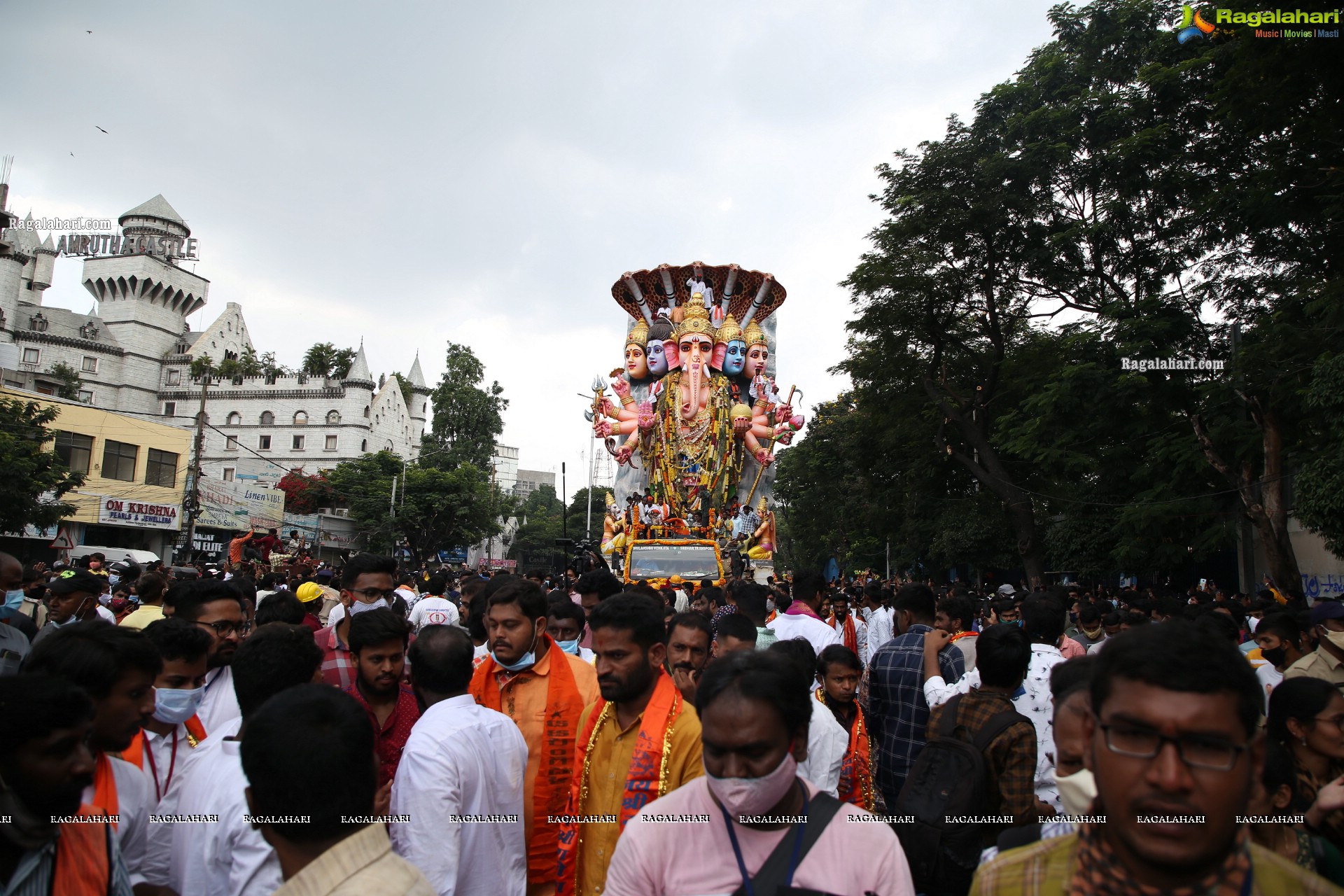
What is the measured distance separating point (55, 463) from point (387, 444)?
3705 centimetres

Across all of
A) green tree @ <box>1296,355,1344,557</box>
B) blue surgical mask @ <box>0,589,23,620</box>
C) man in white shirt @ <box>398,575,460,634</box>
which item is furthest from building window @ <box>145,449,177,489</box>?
green tree @ <box>1296,355,1344,557</box>

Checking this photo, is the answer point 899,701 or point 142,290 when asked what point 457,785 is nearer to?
point 899,701

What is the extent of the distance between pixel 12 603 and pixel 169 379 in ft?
199

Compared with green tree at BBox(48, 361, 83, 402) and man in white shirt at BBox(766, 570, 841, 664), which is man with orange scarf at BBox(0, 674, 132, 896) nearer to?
man in white shirt at BBox(766, 570, 841, 664)

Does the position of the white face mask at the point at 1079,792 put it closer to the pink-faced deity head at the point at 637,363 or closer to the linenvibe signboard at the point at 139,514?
the pink-faced deity head at the point at 637,363

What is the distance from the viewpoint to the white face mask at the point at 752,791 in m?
2.23

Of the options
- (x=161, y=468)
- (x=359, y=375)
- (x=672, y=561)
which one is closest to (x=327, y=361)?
(x=359, y=375)

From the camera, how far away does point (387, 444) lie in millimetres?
61781

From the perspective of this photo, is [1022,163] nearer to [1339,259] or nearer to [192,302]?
[1339,259]

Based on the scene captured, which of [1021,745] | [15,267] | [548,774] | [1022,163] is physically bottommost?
[548,774]

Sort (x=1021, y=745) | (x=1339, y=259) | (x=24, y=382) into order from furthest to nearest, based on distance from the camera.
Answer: (x=24, y=382) → (x=1339, y=259) → (x=1021, y=745)

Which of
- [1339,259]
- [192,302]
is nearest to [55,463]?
[1339,259]

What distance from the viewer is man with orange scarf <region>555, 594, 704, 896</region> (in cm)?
317

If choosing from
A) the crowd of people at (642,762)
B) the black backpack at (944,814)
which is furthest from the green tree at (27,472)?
the black backpack at (944,814)
